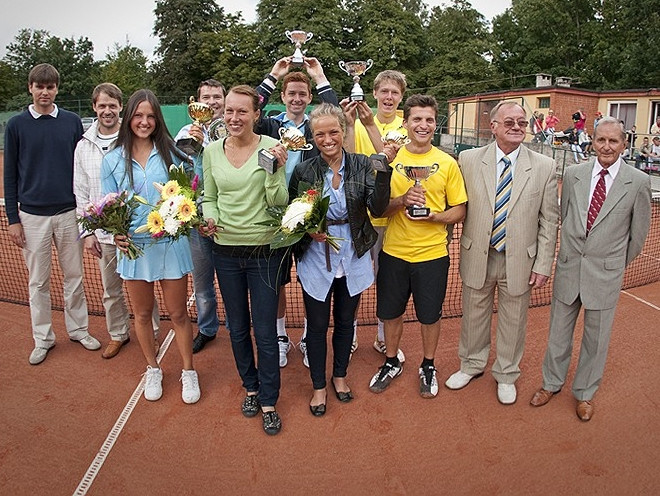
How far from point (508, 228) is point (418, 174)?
84cm

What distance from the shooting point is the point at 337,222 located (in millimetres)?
3674

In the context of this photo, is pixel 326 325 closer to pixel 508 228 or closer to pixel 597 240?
pixel 508 228

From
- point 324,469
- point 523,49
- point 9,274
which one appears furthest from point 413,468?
point 523,49

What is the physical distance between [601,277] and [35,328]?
192 inches

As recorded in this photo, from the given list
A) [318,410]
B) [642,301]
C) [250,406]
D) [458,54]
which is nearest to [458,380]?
[318,410]

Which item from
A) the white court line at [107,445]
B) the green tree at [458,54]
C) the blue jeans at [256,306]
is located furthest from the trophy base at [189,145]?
the green tree at [458,54]

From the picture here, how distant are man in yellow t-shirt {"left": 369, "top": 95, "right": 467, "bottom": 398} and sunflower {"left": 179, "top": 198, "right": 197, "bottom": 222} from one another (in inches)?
55.5

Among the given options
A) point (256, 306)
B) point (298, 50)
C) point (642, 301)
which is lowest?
point (642, 301)

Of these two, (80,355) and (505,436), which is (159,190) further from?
(505,436)

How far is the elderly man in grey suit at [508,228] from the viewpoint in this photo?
382cm

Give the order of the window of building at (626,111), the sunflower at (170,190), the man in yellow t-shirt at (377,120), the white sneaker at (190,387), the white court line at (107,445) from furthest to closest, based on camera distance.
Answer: the window of building at (626,111), the white sneaker at (190,387), the man in yellow t-shirt at (377,120), the sunflower at (170,190), the white court line at (107,445)

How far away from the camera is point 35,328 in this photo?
193 inches

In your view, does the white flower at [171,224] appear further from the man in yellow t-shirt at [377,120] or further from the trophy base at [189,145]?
the man in yellow t-shirt at [377,120]

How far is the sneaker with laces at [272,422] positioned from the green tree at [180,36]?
48.8m
